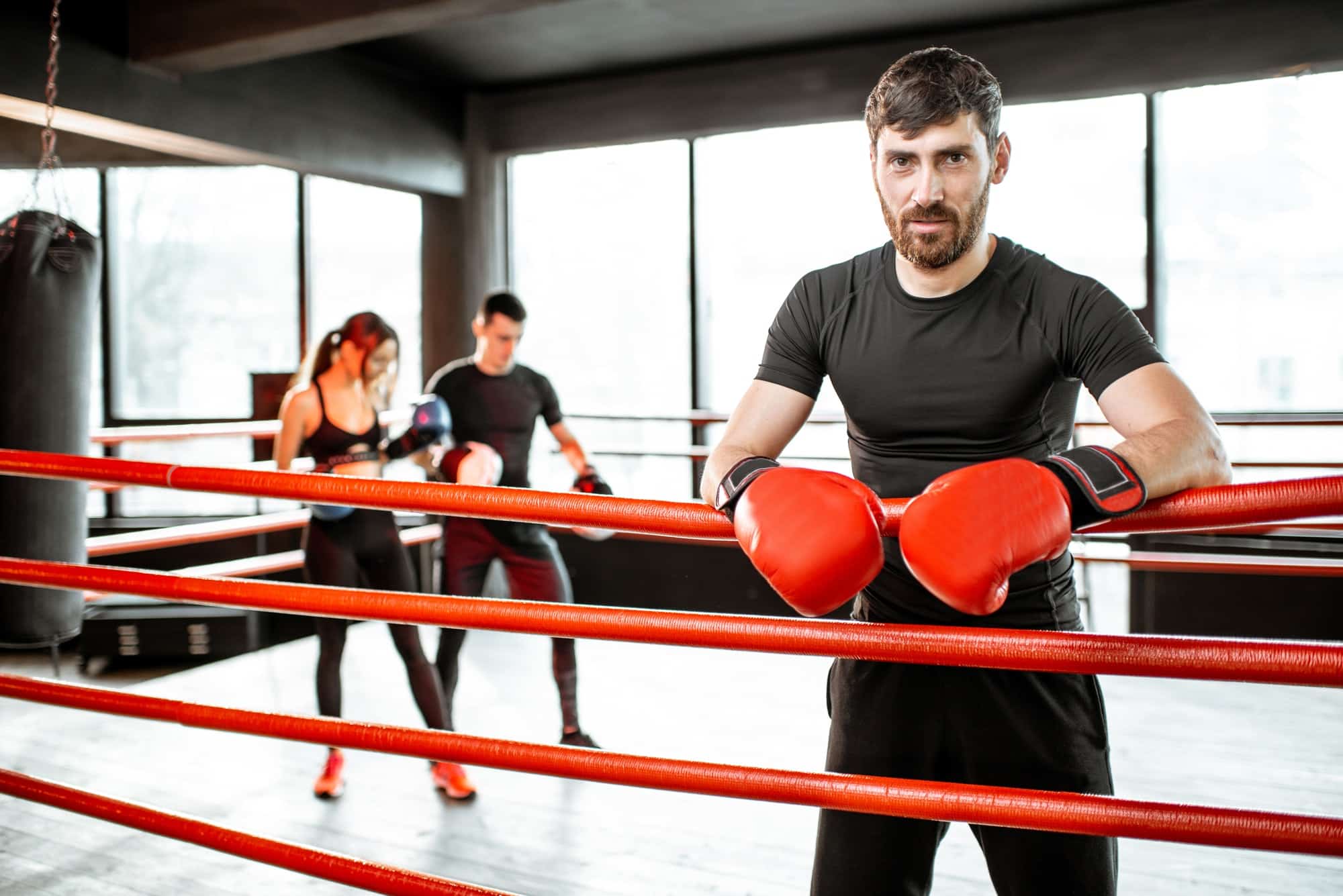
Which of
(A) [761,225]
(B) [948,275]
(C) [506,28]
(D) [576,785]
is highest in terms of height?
(C) [506,28]

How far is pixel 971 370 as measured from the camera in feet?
3.75

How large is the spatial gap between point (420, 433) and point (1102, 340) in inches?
81.8

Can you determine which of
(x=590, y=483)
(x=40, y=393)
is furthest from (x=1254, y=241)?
(x=40, y=393)

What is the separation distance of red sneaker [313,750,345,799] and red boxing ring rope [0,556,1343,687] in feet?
4.16

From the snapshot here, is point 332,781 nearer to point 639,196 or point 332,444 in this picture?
point 332,444

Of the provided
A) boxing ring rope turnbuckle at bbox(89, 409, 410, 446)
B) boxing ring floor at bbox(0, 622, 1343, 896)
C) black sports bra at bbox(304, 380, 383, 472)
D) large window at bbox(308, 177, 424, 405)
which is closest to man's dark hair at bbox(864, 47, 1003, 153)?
boxing ring floor at bbox(0, 622, 1343, 896)

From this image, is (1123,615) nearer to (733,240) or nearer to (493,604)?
(733,240)

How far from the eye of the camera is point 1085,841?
1.10 m

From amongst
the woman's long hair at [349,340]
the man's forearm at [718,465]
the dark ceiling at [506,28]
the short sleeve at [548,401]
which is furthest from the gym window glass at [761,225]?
the man's forearm at [718,465]

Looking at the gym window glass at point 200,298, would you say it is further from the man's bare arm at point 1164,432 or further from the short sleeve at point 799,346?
the man's bare arm at point 1164,432

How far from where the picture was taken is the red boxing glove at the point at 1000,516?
0.85m

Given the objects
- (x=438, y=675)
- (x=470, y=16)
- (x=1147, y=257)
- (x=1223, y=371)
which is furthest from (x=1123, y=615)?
(x=470, y=16)

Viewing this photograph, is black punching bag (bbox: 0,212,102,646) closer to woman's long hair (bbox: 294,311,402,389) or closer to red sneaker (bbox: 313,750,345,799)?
woman's long hair (bbox: 294,311,402,389)

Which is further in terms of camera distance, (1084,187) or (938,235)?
(1084,187)
